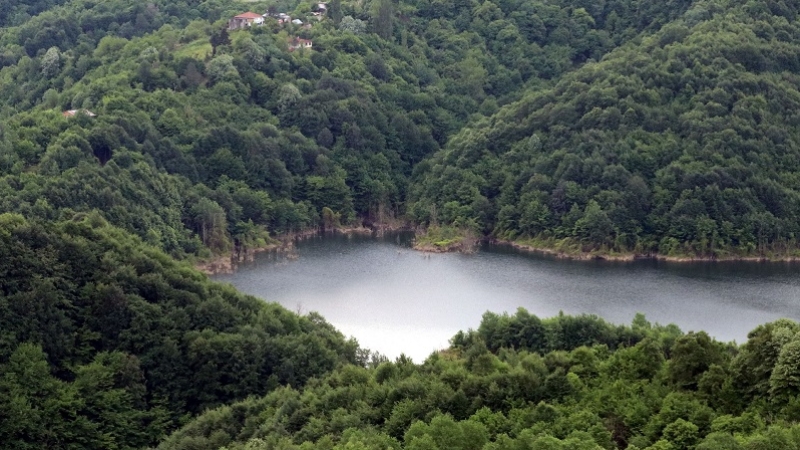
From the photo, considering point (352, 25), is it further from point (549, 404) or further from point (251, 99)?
point (549, 404)

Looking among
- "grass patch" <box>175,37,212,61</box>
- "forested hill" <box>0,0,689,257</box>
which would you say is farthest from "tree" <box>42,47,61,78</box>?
"grass patch" <box>175,37,212,61</box>

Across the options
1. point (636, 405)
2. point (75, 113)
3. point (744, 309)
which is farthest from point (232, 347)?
point (75, 113)

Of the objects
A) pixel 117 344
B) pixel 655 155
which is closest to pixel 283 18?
pixel 655 155

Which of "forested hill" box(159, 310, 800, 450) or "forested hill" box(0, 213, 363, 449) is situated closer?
"forested hill" box(159, 310, 800, 450)

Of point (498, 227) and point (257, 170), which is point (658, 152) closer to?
point (498, 227)

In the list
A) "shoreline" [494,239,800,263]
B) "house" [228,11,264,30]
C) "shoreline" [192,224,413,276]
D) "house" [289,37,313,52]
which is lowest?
"shoreline" [192,224,413,276]

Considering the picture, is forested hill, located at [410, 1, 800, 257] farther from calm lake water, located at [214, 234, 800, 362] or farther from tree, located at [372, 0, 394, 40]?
tree, located at [372, 0, 394, 40]
